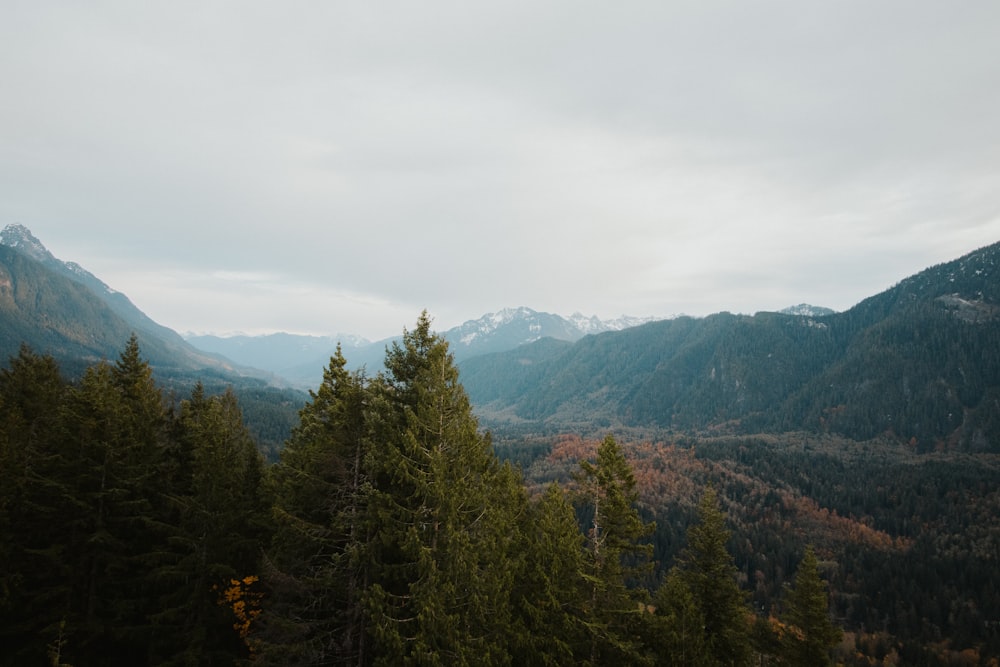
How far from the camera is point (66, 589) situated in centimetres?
1869

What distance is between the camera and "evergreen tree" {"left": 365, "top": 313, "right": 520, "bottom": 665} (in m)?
13.1

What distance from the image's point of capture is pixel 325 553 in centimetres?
1655

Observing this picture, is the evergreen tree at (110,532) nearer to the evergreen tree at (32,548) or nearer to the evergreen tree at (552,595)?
the evergreen tree at (32,548)

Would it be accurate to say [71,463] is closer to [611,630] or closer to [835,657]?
[611,630]

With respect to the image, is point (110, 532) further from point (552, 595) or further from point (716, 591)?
point (716, 591)

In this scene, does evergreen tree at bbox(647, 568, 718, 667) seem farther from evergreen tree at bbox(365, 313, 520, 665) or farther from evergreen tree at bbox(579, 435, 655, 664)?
evergreen tree at bbox(365, 313, 520, 665)

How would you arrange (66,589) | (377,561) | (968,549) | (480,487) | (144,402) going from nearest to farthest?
(377,561) → (480,487) → (66,589) → (144,402) → (968,549)

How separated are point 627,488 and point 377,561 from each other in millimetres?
10970

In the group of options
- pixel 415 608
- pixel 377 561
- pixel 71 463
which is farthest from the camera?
pixel 71 463

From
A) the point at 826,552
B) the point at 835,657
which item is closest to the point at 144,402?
the point at 835,657

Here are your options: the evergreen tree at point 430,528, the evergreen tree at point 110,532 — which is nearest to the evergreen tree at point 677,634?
the evergreen tree at point 430,528

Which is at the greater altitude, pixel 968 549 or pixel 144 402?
pixel 144 402

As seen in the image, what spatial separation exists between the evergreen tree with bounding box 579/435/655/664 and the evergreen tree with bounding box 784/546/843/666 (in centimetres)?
1951

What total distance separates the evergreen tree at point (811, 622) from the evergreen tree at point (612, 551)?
1951 centimetres
